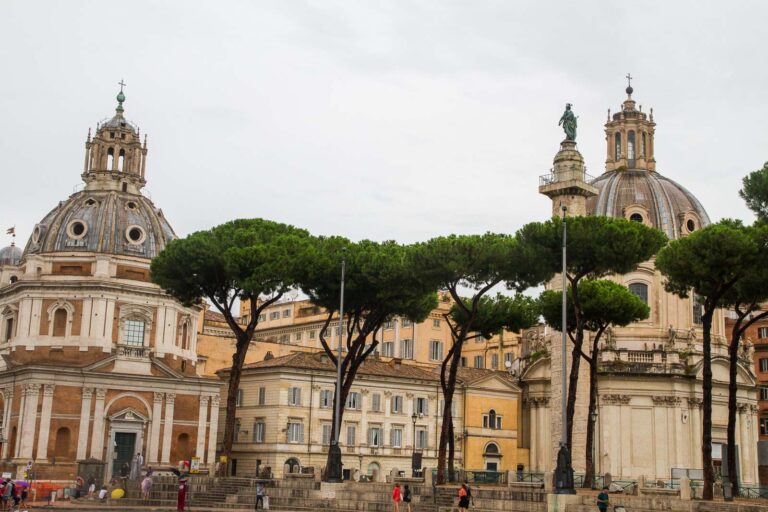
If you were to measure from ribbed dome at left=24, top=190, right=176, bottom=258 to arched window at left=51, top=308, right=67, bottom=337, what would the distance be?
14.8ft

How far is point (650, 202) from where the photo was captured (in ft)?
253

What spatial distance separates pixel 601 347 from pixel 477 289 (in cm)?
2604

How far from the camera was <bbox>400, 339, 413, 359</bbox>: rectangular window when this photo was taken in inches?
3572

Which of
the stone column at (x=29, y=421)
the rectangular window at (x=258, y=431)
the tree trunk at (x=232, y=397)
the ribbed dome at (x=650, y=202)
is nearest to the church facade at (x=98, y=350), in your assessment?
the stone column at (x=29, y=421)

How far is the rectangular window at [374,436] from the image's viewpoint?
70.7m

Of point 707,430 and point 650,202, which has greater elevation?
point 650,202

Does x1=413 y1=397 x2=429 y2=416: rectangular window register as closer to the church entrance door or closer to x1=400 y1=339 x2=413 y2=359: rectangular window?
x1=400 y1=339 x2=413 y2=359: rectangular window

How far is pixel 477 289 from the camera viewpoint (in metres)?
49.3

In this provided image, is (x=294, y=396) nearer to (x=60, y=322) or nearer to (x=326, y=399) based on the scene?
(x=326, y=399)

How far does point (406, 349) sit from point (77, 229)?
106 ft

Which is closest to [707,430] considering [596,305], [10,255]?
[596,305]

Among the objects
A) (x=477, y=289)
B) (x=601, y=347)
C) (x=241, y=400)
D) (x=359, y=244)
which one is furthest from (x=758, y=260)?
(x=241, y=400)

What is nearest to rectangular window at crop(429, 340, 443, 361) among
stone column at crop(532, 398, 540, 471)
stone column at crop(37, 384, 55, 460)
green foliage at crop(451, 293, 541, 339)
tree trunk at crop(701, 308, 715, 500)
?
stone column at crop(532, 398, 540, 471)

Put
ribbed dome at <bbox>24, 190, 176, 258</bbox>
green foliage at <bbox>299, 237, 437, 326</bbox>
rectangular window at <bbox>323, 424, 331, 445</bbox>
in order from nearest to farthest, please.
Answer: green foliage at <bbox>299, 237, 437, 326</bbox>, rectangular window at <bbox>323, 424, 331, 445</bbox>, ribbed dome at <bbox>24, 190, 176, 258</bbox>
